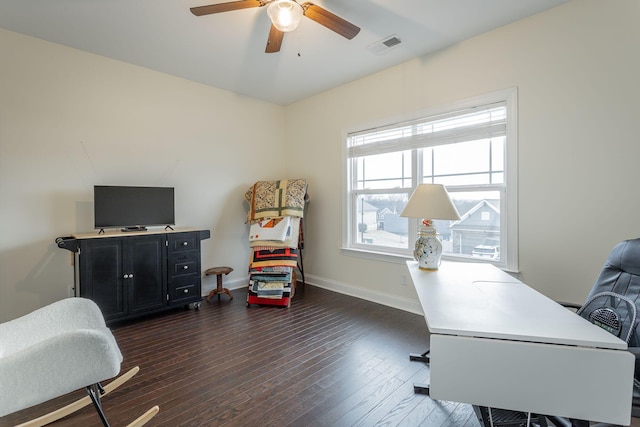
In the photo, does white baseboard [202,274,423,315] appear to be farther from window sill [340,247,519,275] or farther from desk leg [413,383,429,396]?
desk leg [413,383,429,396]

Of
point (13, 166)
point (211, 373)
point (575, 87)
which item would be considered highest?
point (575, 87)

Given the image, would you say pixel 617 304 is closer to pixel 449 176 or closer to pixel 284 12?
pixel 449 176

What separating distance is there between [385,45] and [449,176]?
4.91 feet

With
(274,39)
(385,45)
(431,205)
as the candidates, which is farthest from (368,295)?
(274,39)

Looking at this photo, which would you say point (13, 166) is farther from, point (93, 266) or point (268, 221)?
point (268, 221)

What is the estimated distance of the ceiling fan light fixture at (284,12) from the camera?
191 centimetres

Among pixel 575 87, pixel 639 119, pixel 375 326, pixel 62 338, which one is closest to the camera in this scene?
pixel 62 338

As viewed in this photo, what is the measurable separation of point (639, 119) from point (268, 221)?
3.57 m

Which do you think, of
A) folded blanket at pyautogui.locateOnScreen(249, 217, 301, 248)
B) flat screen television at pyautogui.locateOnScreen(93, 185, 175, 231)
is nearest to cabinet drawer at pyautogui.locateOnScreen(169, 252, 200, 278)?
flat screen television at pyautogui.locateOnScreen(93, 185, 175, 231)

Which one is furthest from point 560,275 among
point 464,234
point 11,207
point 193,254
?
point 11,207

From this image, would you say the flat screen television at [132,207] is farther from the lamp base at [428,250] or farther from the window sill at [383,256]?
the lamp base at [428,250]

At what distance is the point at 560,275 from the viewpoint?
94.6 inches

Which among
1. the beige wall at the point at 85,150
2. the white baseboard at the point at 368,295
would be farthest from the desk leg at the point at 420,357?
the beige wall at the point at 85,150

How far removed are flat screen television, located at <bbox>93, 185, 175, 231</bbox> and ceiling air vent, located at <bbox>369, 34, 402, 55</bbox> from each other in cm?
277
